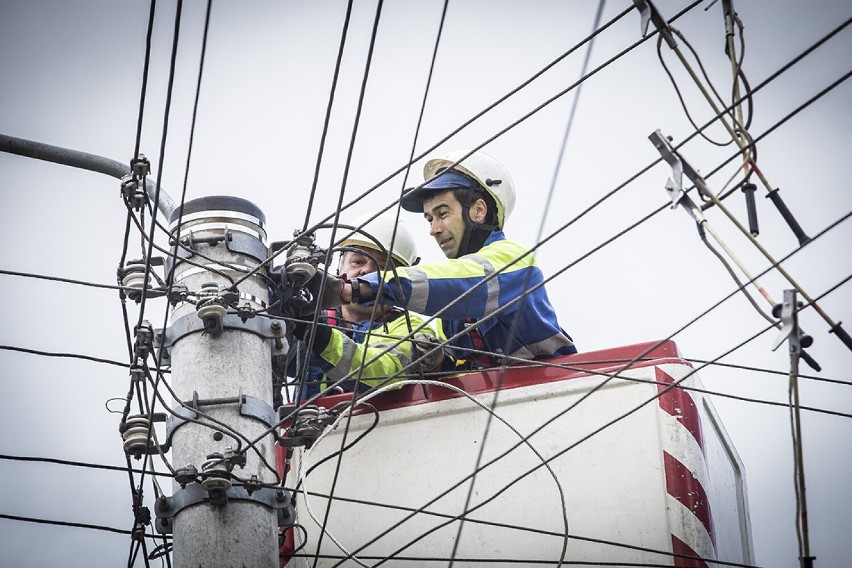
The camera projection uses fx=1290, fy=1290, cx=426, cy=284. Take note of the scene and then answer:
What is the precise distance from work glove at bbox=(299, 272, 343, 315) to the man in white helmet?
0.15ft

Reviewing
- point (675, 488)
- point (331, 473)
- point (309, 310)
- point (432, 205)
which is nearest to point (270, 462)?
point (309, 310)

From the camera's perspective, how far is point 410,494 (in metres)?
5.74

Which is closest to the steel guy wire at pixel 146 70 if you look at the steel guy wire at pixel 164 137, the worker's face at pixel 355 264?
the steel guy wire at pixel 164 137

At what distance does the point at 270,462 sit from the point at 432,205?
291 centimetres

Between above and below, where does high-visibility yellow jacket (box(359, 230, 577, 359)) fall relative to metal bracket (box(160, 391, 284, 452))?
above

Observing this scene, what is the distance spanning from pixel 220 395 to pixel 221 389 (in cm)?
2

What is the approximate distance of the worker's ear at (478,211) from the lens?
7.31 m

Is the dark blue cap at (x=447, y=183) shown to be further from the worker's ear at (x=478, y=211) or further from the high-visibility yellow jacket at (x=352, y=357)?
the high-visibility yellow jacket at (x=352, y=357)

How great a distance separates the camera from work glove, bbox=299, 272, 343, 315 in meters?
5.24

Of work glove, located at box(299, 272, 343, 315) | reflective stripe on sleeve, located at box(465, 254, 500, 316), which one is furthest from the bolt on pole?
reflective stripe on sleeve, located at box(465, 254, 500, 316)

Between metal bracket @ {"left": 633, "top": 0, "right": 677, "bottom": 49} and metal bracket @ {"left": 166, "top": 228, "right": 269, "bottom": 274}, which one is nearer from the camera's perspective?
metal bracket @ {"left": 633, "top": 0, "right": 677, "bottom": 49}

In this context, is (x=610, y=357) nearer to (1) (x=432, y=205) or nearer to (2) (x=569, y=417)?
(2) (x=569, y=417)

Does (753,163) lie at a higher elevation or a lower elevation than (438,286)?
lower

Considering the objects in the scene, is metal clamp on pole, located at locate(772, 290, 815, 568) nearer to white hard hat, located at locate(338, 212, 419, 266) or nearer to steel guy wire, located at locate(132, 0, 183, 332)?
steel guy wire, located at locate(132, 0, 183, 332)
